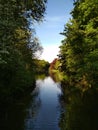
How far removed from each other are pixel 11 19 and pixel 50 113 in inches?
633

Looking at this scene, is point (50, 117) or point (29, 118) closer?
point (29, 118)

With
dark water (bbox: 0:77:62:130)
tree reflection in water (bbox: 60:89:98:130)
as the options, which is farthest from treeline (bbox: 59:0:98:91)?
dark water (bbox: 0:77:62:130)

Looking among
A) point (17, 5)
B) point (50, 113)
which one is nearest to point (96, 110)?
point (50, 113)

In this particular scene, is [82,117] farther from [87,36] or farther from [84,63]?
[87,36]

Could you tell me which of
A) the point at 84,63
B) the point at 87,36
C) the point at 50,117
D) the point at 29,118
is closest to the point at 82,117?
the point at 50,117

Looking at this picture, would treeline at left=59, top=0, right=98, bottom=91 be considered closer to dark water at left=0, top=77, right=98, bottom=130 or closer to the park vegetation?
the park vegetation

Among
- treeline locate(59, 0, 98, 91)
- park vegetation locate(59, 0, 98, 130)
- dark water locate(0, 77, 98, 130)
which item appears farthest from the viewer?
treeline locate(59, 0, 98, 91)

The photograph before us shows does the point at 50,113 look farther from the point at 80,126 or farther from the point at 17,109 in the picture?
the point at 80,126

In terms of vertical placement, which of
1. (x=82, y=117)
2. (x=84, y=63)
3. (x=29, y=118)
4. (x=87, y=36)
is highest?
(x=87, y=36)

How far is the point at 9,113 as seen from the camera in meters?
32.0

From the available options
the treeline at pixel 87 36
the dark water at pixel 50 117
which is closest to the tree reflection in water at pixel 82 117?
the dark water at pixel 50 117

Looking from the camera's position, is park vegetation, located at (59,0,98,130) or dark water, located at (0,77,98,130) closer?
dark water, located at (0,77,98,130)

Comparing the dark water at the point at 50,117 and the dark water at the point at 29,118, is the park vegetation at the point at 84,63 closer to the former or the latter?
the dark water at the point at 50,117

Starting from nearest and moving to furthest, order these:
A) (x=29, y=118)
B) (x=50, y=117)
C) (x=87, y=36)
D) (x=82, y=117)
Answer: (x=82, y=117), (x=29, y=118), (x=50, y=117), (x=87, y=36)
